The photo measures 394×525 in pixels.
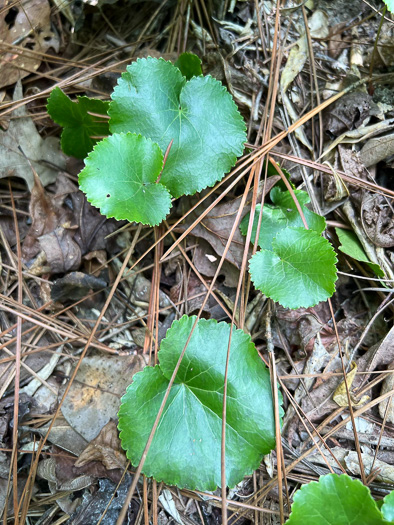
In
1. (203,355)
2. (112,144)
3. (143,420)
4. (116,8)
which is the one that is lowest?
(143,420)

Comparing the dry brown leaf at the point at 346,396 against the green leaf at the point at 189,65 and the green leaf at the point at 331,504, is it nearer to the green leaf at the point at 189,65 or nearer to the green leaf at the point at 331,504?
the green leaf at the point at 331,504

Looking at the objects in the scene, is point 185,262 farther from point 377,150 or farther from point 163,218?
point 377,150

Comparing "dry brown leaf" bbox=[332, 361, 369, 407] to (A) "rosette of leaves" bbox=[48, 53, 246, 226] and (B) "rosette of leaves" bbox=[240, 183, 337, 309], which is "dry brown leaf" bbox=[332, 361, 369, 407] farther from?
(A) "rosette of leaves" bbox=[48, 53, 246, 226]

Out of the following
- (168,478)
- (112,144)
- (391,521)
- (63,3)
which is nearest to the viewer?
(391,521)

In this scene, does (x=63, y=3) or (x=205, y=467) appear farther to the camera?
(x=63, y=3)

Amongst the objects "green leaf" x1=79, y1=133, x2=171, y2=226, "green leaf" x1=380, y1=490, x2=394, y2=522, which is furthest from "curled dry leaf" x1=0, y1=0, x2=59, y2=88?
"green leaf" x1=380, y1=490, x2=394, y2=522

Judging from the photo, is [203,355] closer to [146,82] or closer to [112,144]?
[112,144]

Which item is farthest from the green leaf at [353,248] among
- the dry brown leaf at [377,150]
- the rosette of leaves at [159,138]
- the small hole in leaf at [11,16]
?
the small hole in leaf at [11,16]

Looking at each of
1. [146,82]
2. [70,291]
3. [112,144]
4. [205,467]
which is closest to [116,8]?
[146,82]
